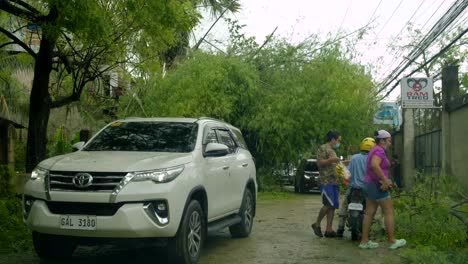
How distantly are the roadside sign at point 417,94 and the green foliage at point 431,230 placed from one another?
17.2ft

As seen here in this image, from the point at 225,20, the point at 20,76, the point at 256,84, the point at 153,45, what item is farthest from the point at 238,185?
the point at 20,76

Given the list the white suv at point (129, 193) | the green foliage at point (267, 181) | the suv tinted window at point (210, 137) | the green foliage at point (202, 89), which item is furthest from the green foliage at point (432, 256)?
the green foliage at point (267, 181)

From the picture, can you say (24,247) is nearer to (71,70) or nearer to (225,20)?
(71,70)

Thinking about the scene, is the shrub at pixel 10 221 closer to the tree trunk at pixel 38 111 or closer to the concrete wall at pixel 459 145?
the tree trunk at pixel 38 111

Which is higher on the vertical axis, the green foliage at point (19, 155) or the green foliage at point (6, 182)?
the green foliage at point (19, 155)

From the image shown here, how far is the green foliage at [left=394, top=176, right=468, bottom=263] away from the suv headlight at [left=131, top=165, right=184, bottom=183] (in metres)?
3.16

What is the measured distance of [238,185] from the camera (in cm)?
963

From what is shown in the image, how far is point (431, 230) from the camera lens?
31.1 ft

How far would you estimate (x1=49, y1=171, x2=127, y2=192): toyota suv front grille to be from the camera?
6.74m

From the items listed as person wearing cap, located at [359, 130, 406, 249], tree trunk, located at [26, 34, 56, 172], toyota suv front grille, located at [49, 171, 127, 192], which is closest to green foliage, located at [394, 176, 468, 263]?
person wearing cap, located at [359, 130, 406, 249]

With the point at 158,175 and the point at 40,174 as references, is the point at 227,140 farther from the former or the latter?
the point at 40,174

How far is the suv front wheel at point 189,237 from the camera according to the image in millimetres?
6980

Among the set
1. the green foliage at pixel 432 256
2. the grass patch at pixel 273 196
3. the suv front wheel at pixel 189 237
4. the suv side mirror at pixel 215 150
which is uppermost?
the suv side mirror at pixel 215 150

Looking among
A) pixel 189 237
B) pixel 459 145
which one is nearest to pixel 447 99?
pixel 459 145
